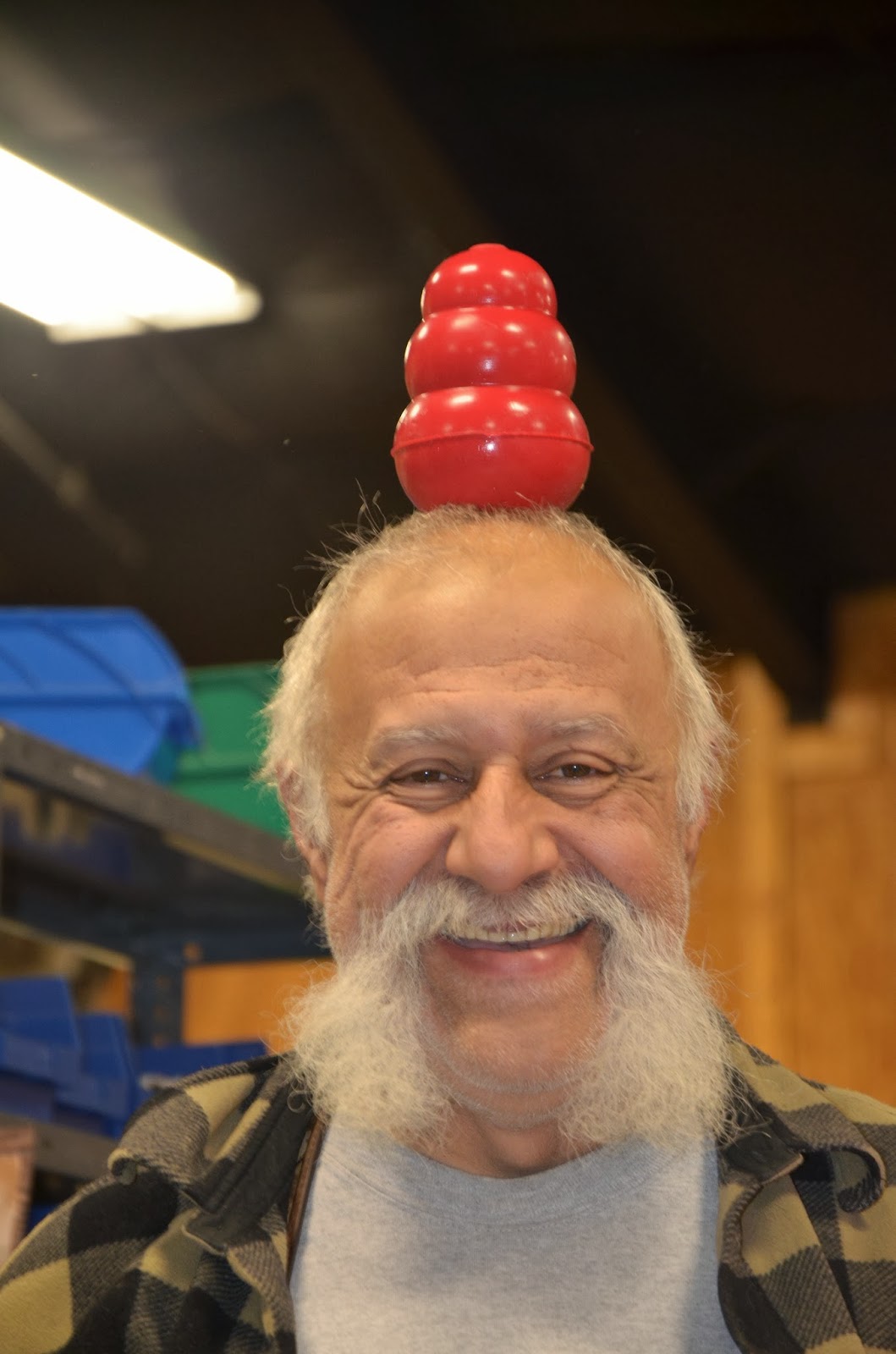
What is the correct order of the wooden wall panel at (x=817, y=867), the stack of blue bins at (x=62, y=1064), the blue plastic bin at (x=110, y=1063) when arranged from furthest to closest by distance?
the wooden wall panel at (x=817, y=867)
the blue plastic bin at (x=110, y=1063)
the stack of blue bins at (x=62, y=1064)

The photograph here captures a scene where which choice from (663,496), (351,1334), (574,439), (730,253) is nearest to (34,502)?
(663,496)

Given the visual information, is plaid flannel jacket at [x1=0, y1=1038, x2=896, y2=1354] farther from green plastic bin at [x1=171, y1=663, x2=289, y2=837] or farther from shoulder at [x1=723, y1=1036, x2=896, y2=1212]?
green plastic bin at [x1=171, y1=663, x2=289, y2=837]

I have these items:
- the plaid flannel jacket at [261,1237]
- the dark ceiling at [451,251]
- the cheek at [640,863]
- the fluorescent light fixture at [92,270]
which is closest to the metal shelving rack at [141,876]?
the dark ceiling at [451,251]

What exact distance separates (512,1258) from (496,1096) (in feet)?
0.48

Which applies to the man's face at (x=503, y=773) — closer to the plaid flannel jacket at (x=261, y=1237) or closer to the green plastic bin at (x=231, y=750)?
the plaid flannel jacket at (x=261, y=1237)

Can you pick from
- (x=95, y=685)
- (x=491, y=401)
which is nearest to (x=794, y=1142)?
(x=491, y=401)

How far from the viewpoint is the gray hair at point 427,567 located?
1938mm

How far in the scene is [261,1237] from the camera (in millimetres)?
1671

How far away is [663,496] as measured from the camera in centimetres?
486

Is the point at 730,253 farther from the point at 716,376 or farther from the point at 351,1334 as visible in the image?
the point at 351,1334

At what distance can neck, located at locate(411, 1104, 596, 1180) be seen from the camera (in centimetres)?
178

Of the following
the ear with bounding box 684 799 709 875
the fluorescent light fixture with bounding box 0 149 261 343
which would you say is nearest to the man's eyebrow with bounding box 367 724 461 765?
the ear with bounding box 684 799 709 875

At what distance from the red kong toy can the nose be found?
1.21ft

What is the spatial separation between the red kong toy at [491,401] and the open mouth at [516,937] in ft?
1.58
